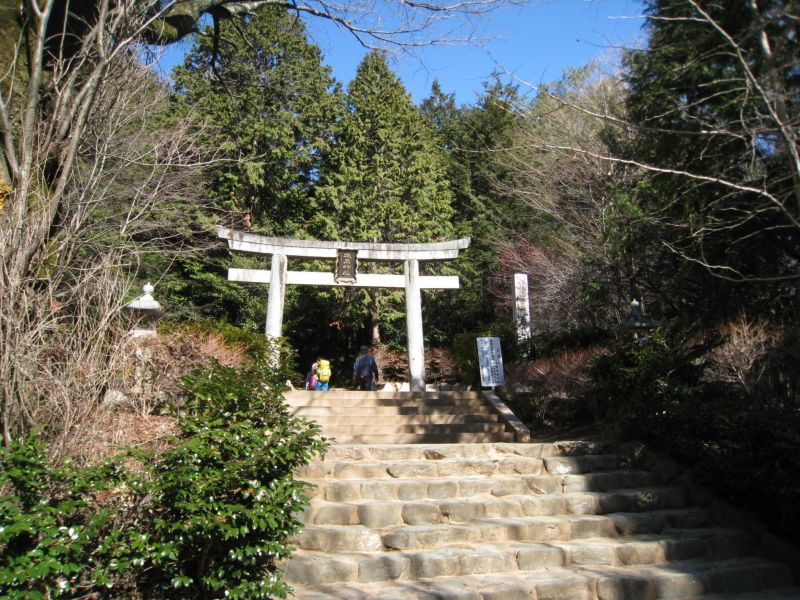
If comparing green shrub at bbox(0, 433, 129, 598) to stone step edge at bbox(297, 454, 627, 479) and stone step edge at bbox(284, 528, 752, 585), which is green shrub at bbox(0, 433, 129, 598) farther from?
stone step edge at bbox(297, 454, 627, 479)

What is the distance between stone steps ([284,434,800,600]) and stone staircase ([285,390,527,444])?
6.89ft

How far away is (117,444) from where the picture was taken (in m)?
4.55

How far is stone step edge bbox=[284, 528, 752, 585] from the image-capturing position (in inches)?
179

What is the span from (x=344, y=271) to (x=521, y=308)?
4.28m

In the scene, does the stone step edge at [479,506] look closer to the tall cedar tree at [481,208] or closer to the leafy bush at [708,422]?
the leafy bush at [708,422]

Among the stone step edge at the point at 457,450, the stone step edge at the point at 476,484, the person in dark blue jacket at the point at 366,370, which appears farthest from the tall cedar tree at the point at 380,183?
the stone step edge at the point at 476,484

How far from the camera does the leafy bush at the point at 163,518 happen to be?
11.1 feet

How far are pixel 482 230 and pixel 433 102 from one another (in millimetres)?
9133

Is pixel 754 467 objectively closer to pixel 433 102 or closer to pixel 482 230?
pixel 482 230

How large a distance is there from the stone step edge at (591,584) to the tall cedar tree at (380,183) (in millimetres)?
15643

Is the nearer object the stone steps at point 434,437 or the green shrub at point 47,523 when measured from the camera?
the green shrub at point 47,523

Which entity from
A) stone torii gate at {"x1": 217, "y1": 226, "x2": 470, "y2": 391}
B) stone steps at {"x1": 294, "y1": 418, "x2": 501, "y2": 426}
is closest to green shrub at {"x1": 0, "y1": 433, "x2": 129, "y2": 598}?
stone steps at {"x1": 294, "y1": 418, "x2": 501, "y2": 426}

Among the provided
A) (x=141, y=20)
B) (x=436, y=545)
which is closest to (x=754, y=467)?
(x=436, y=545)

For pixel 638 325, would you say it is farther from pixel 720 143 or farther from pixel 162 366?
pixel 162 366
